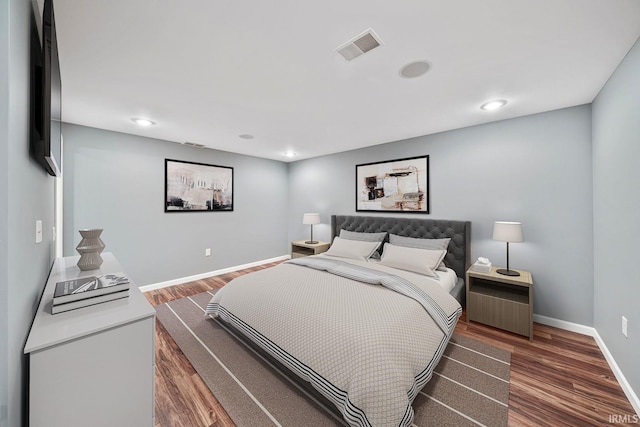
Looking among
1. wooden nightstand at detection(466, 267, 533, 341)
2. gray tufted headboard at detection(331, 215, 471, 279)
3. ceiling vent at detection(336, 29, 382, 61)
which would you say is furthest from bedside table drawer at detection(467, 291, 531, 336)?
ceiling vent at detection(336, 29, 382, 61)

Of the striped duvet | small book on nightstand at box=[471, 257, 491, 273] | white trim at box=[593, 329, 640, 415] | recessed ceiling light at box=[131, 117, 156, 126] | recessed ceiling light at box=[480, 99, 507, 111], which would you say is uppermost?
recessed ceiling light at box=[131, 117, 156, 126]

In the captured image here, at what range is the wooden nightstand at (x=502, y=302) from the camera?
2.41m

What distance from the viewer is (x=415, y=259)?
2934 mm

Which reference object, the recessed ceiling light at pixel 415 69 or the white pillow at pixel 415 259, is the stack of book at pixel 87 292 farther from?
the white pillow at pixel 415 259

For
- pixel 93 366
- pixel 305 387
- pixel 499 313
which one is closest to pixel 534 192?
pixel 499 313

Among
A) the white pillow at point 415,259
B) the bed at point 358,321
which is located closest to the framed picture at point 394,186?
the bed at point 358,321

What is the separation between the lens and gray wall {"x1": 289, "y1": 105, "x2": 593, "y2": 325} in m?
2.48

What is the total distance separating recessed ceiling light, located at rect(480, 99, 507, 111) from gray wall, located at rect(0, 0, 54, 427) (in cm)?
319

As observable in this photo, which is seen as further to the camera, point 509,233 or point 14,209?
point 509,233

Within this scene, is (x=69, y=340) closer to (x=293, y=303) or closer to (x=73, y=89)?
(x=293, y=303)

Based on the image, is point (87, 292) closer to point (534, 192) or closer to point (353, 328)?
point (353, 328)

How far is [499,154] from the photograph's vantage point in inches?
115

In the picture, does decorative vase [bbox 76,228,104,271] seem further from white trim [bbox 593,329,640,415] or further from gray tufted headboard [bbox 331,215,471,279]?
white trim [bbox 593,329,640,415]

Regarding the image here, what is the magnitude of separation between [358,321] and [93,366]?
1.36 meters
